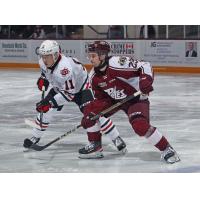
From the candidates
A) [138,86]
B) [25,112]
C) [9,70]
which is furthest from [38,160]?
[9,70]

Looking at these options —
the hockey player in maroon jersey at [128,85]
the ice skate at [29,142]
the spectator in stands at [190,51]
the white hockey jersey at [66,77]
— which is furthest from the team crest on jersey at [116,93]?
the spectator in stands at [190,51]

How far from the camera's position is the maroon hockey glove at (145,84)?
3797 mm

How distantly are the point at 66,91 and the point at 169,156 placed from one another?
2.95 feet

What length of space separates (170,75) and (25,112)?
4169mm

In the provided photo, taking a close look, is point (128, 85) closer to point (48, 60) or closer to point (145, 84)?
point (145, 84)

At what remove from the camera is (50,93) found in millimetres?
4438

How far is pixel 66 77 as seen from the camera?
417 cm

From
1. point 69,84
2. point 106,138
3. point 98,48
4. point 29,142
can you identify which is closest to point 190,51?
point 106,138

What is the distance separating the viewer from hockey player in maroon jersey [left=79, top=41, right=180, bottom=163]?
3861 millimetres

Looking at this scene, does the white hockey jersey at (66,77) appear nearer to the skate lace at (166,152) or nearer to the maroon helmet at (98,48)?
the maroon helmet at (98,48)

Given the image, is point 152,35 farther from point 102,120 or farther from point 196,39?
point 102,120

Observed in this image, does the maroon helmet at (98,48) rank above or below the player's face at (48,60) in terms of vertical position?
above

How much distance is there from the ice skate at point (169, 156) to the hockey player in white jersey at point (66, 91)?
1.40 feet

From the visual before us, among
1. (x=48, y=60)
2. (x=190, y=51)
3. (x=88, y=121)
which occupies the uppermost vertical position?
(x=48, y=60)
